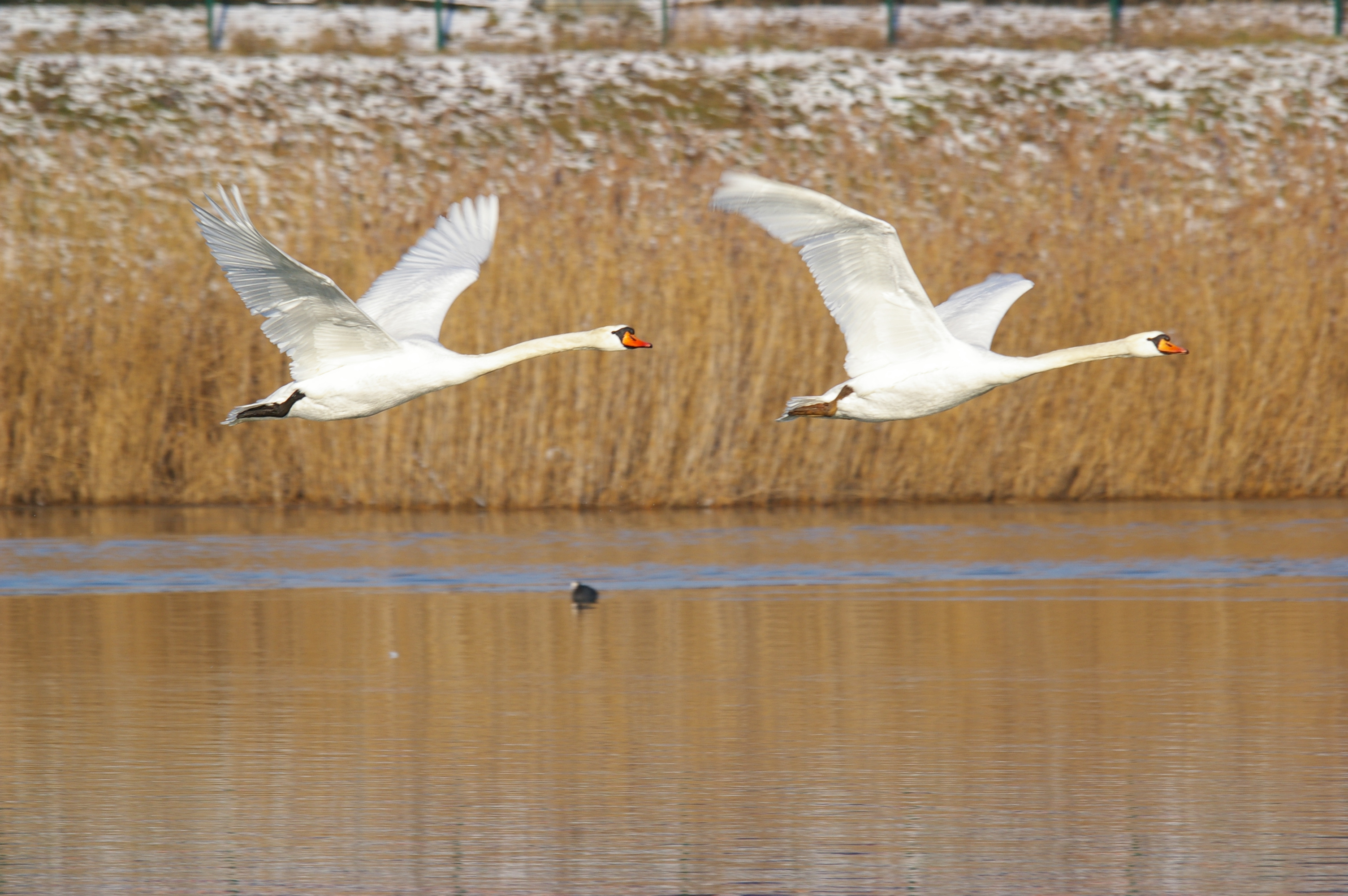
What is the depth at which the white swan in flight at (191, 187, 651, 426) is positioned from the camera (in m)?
9.18

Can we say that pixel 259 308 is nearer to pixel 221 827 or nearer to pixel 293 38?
pixel 221 827

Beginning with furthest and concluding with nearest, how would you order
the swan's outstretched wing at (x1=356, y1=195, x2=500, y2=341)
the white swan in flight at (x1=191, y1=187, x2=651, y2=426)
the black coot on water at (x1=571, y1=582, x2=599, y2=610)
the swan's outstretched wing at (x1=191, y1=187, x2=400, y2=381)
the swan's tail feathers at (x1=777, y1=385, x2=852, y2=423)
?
the black coot on water at (x1=571, y1=582, x2=599, y2=610) < the swan's outstretched wing at (x1=356, y1=195, x2=500, y2=341) < the swan's tail feathers at (x1=777, y1=385, x2=852, y2=423) < the white swan in flight at (x1=191, y1=187, x2=651, y2=426) < the swan's outstretched wing at (x1=191, y1=187, x2=400, y2=381)

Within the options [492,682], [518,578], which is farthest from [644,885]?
[518,578]

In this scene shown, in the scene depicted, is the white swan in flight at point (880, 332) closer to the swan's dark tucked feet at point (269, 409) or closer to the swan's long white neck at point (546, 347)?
the swan's long white neck at point (546, 347)

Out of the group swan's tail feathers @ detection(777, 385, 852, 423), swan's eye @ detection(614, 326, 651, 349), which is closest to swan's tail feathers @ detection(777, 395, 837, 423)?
swan's tail feathers @ detection(777, 385, 852, 423)

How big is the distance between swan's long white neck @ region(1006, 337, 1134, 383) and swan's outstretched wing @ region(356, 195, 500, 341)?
2802 millimetres

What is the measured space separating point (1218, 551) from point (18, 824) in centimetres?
834

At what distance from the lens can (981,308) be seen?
10.8m

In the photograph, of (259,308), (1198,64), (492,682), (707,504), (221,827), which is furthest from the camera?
(1198,64)

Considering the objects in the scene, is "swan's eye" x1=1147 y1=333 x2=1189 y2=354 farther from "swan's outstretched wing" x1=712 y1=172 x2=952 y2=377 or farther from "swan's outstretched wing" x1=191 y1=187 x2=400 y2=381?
"swan's outstretched wing" x1=191 y1=187 x2=400 y2=381

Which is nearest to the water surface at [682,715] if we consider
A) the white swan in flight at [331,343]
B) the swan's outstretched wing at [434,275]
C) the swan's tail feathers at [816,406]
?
the swan's tail feathers at [816,406]

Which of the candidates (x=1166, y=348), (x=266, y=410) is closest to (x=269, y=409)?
(x=266, y=410)

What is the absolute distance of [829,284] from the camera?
32.9 ft

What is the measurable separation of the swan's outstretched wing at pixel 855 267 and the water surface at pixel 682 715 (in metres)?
1.35
